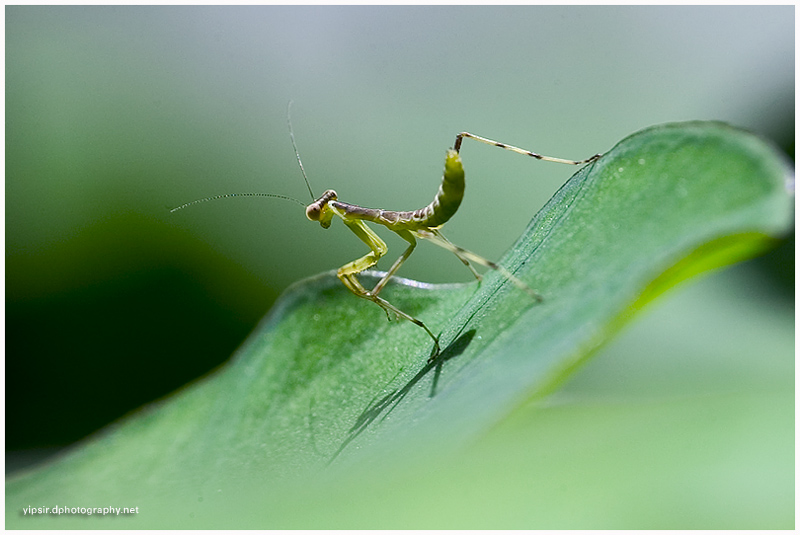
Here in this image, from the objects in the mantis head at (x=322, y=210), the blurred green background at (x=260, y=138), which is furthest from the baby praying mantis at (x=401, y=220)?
the blurred green background at (x=260, y=138)

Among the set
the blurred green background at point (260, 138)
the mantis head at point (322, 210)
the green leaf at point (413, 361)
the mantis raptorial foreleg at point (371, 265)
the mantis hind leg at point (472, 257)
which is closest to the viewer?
the green leaf at point (413, 361)

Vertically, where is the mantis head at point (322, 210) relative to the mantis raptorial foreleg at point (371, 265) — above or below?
above

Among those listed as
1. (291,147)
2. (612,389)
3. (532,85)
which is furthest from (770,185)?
(291,147)

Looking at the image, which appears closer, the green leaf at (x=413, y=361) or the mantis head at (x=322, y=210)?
Answer: the green leaf at (x=413, y=361)

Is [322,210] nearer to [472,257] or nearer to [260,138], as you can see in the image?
[260,138]

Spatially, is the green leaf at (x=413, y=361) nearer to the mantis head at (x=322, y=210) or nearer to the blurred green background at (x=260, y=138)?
the blurred green background at (x=260, y=138)

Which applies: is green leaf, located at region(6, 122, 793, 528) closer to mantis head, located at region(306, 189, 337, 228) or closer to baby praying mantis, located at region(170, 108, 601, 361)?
baby praying mantis, located at region(170, 108, 601, 361)

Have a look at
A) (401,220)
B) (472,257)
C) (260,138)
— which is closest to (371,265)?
(401,220)
